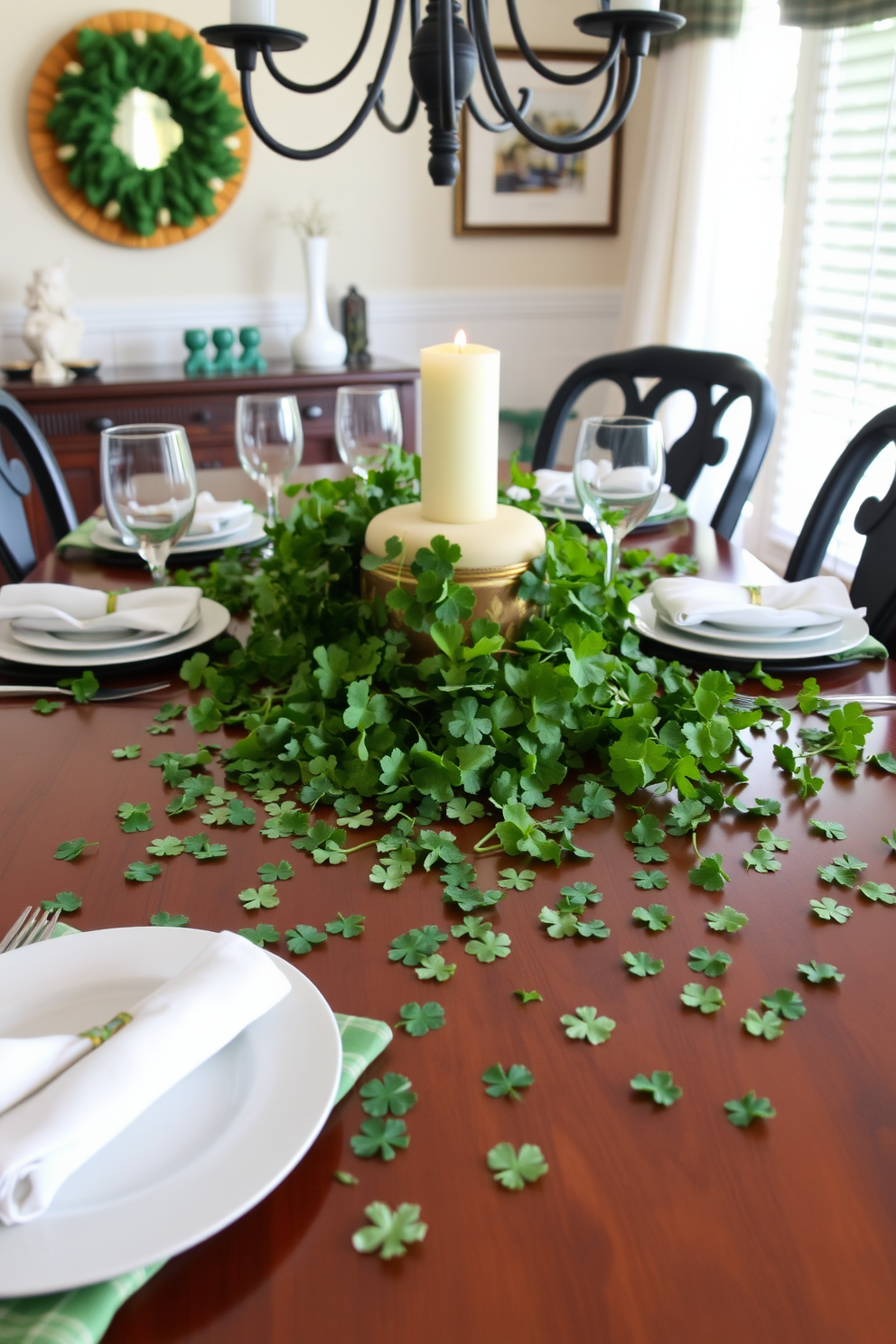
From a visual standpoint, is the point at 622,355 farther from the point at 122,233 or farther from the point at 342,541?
the point at 122,233

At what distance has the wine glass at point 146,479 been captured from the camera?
1.06 meters

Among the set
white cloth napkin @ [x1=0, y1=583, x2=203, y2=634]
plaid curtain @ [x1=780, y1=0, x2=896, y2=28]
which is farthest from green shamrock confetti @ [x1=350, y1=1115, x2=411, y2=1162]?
plaid curtain @ [x1=780, y1=0, x2=896, y2=28]

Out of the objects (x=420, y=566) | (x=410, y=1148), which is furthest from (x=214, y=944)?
(x=420, y=566)

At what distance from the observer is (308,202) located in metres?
3.56

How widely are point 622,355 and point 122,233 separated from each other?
2.07 m

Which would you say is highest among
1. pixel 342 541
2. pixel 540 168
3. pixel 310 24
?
pixel 310 24

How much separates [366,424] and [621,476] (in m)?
0.50

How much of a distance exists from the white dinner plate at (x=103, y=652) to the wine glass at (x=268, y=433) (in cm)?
29

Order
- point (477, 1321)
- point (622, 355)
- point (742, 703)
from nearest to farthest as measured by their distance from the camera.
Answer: point (477, 1321) → point (742, 703) → point (622, 355)

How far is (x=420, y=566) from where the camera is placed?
85 cm

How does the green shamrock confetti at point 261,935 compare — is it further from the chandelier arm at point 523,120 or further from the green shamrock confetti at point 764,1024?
the chandelier arm at point 523,120

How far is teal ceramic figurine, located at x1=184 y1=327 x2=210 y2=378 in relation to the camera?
130 inches

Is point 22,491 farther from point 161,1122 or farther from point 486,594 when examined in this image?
point 161,1122

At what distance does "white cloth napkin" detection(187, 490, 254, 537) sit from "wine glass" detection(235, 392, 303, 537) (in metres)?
0.14
